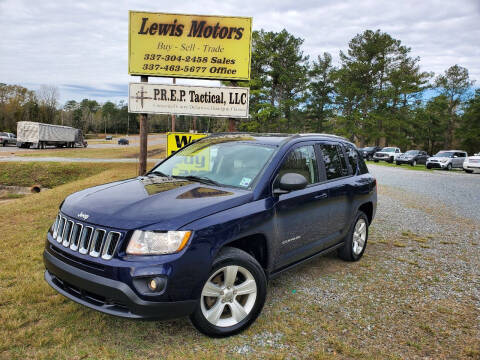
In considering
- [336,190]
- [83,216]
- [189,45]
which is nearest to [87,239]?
[83,216]

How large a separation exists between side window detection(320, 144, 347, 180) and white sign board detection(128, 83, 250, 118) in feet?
11.3

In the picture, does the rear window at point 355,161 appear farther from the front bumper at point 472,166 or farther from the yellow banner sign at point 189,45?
the front bumper at point 472,166

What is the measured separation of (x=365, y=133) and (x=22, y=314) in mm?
52865

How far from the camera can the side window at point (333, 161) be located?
436 cm

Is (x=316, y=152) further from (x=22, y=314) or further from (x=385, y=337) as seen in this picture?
(x=22, y=314)

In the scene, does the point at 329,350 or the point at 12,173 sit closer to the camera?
the point at 329,350

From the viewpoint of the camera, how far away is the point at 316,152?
13.9 feet

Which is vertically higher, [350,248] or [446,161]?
[446,161]

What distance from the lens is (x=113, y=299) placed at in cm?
254

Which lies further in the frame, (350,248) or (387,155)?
(387,155)

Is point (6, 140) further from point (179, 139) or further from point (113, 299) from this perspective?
point (113, 299)

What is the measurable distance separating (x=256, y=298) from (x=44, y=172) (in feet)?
55.3

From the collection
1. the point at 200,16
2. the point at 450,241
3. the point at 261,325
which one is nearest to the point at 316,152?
the point at 261,325

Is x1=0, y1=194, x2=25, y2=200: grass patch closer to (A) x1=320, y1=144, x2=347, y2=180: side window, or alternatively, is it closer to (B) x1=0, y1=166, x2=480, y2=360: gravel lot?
(B) x1=0, y1=166, x2=480, y2=360: gravel lot
